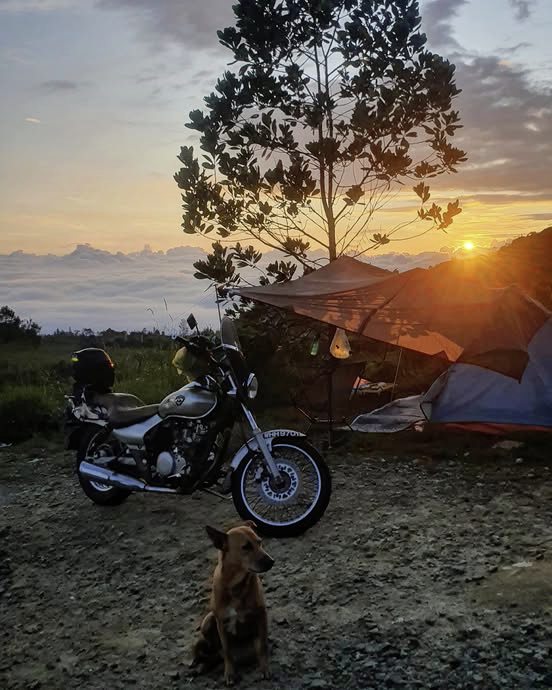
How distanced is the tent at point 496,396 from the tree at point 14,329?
704 inches

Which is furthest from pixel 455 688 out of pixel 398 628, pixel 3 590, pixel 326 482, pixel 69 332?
pixel 69 332

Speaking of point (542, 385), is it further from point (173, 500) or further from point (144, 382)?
point (144, 382)

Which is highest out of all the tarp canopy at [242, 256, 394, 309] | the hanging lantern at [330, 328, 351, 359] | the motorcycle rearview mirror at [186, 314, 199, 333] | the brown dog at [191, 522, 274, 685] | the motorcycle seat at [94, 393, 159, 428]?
the tarp canopy at [242, 256, 394, 309]

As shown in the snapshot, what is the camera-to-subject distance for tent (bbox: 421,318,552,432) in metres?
8.60

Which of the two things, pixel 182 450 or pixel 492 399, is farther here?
pixel 492 399

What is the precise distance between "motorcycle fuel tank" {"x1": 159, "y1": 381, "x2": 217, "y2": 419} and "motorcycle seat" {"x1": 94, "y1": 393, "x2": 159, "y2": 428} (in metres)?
0.27

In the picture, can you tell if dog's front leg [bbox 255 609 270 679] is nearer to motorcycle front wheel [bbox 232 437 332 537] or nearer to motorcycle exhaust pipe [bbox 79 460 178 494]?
motorcycle front wheel [bbox 232 437 332 537]

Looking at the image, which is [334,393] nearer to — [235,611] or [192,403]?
[192,403]

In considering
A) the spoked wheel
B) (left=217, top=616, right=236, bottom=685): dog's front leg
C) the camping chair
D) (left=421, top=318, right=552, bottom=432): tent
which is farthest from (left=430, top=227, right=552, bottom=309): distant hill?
(left=217, top=616, right=236, bottom=685): dog's front leg

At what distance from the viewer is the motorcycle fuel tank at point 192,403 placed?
19.1 feet

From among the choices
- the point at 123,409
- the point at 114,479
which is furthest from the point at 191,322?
the point at 114,479

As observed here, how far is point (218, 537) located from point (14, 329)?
22.1 m

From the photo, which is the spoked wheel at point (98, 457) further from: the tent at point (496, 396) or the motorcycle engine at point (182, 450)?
the tent at point (496, 396)

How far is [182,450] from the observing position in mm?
5926
